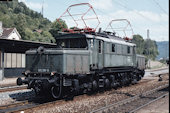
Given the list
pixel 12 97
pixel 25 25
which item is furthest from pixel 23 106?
pixel 25 25

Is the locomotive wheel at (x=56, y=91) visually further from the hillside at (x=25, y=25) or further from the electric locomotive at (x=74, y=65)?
the hillside at (x=25, y=25)

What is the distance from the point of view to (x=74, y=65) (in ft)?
38.5

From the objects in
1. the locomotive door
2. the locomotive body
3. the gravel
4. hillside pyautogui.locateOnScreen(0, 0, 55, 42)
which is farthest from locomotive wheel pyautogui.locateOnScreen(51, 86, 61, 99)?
hillside pyautogui.locateOnScreen(0, 0, 55, 42)

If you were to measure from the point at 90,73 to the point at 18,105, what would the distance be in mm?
4414

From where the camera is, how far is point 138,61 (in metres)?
21.3

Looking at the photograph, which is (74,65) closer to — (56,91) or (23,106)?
(56,91)

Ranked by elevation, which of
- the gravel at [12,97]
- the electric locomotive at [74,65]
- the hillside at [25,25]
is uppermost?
the hillside at [25,25]

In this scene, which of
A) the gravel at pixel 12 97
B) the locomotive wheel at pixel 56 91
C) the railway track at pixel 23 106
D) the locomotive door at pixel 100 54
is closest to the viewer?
the railway track at pixel 23 106

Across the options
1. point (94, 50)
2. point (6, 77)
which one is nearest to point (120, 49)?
point (94, 50)

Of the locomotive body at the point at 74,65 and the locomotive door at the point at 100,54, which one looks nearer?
the locomotive body at the point at 74,65

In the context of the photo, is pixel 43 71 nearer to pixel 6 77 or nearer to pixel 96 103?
pixel 96 103

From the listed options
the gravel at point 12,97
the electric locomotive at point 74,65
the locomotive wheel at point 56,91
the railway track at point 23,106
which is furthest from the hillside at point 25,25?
the railway track at point 23,106

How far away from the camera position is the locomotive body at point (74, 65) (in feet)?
36.7

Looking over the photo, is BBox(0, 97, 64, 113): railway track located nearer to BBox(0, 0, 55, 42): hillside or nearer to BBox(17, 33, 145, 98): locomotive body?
BBox(17, 33, 145, 98): locomotive body
